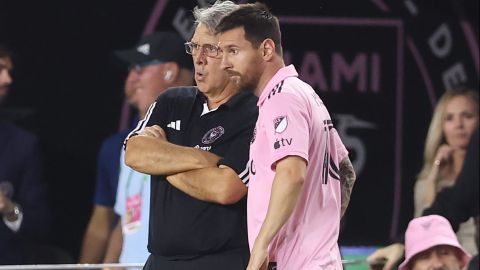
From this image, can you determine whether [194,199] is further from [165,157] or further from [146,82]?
[146,82]

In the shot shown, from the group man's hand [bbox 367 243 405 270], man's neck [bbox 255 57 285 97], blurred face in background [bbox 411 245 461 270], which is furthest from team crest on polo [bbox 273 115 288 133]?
man's hand [bbox 367 243 405 270]

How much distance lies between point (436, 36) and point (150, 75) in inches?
69.1

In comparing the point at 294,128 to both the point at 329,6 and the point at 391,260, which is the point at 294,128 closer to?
the point at 391,260

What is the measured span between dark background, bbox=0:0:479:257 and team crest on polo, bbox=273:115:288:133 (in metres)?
3.10

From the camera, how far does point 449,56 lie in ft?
25.5

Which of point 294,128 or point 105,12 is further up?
point 294,128

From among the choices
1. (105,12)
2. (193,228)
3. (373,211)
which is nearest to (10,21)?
(105,12)

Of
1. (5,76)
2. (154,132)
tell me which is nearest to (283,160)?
(154,132)

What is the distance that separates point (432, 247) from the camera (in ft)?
20.1

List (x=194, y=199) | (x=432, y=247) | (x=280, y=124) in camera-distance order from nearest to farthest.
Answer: (x=280, y=124) → (x=194, y=199) → (x=432, y=247)

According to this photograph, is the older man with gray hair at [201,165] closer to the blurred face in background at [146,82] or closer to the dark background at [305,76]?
the blurred face in background at [146,82]

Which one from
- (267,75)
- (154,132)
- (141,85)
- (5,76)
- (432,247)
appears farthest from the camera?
(5,76)

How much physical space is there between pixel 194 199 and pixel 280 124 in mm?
707

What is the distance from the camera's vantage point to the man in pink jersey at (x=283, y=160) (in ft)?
13.7
